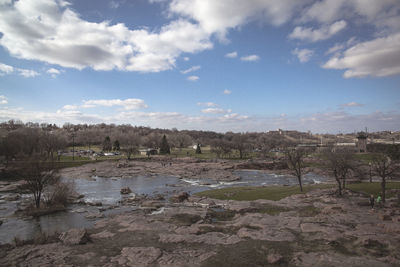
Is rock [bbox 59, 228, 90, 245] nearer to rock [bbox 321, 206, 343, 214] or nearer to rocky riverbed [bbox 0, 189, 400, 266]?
rocky riverbed [bbox 0, 189, 400, 266]

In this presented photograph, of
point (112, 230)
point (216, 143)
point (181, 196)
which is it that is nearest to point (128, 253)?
point (112, 230)

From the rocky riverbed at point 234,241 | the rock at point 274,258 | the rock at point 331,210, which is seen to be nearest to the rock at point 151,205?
the rocky riverbed at point 234,241

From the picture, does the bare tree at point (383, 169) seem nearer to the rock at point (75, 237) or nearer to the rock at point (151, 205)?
the rock at point (151, 205)

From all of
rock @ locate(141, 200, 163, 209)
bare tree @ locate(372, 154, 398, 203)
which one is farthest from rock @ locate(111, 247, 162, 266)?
bare tree @ locate(372, 154, 398, 203)

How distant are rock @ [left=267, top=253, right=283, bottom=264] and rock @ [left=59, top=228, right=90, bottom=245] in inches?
591

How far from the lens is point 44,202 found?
117 ft

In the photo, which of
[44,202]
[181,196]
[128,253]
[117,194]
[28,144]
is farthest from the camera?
[28,144]

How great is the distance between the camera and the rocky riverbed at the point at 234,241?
16578 mm

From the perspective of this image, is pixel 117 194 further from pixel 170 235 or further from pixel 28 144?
pixel 28 144

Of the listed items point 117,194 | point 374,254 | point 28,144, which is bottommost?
point 117,194

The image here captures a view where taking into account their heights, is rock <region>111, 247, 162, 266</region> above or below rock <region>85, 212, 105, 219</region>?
above

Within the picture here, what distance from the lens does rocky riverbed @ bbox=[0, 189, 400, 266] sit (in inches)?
653

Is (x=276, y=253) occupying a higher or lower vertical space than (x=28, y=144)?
lower

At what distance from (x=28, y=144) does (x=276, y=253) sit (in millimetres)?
108623
